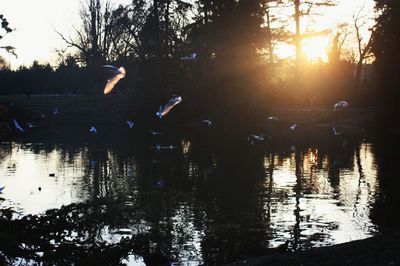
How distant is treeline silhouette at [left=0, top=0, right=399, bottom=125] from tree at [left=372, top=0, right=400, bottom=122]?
0.08 metres

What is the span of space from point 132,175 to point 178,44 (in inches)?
1046

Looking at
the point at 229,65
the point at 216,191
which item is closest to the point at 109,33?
the point at 229,65

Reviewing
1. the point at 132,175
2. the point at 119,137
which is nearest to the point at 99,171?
the point at 132,175

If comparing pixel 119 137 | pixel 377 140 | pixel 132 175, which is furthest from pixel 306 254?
pixel 119 137

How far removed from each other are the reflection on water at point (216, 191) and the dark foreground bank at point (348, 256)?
1620 millimetres

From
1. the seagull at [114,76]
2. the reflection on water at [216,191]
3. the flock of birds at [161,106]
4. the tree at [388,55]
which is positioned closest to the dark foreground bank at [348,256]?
the reflection on water at [216,191]

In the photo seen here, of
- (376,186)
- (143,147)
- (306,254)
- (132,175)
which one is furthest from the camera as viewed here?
(143,147)

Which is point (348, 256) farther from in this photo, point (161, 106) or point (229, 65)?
point (229, 65)

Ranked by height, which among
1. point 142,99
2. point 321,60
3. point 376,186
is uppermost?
point 321,60

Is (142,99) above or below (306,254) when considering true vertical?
above

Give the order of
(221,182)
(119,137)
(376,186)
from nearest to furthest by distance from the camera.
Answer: (376,186)
(221,182)
(119,137)

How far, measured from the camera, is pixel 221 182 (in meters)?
20.8

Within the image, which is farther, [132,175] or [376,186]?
[132,175]

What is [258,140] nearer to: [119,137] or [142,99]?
[119,137]
